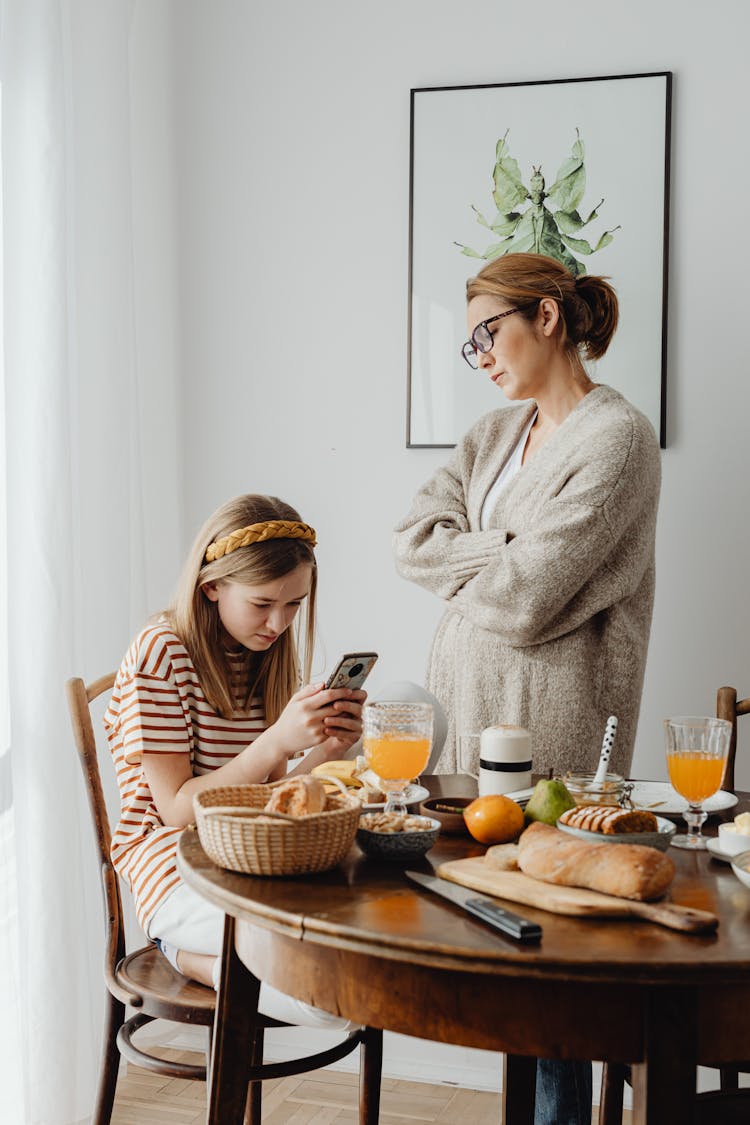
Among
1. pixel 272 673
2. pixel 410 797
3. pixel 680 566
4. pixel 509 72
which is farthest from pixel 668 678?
pixel 509 72

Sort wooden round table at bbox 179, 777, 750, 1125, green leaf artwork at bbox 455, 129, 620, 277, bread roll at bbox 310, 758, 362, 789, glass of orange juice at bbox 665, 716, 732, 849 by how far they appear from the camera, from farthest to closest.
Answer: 1. green leaf artwork at bbox 455, 129, 620, 277
2. bread roll at bbox 310, 758, 362, 789
3. glass of orange juice at bbox 665, 716, 732, 849
4. wooden round table at bbox 179, 777, 750, 1125

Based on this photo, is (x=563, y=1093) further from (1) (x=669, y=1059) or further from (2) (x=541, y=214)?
(2) (x=541, y=214)

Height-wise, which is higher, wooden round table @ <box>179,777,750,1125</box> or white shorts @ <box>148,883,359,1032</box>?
wooden round table @ <box>179,777,750,1125</box>

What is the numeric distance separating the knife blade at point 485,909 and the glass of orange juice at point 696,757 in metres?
0.35

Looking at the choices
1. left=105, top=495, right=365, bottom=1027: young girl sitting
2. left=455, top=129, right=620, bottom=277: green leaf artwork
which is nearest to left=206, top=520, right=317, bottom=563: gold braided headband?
left=105, top=495, right=365, bottom=1027: young girl sitting

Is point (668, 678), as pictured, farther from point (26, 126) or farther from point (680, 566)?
point (26, 126)

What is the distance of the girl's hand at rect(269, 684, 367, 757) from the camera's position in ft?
5.38

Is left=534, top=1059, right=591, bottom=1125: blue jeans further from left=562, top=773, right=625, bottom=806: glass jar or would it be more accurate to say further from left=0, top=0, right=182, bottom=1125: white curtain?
left=0, top=0, right=182, bottom=1125: white curtain

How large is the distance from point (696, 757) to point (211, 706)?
2.63ft

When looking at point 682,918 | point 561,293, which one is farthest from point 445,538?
point 682,918

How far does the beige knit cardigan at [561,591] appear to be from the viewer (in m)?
2.01

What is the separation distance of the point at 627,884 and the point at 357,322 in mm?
1991

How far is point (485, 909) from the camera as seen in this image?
3.40ft

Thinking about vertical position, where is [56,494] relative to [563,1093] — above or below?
above
